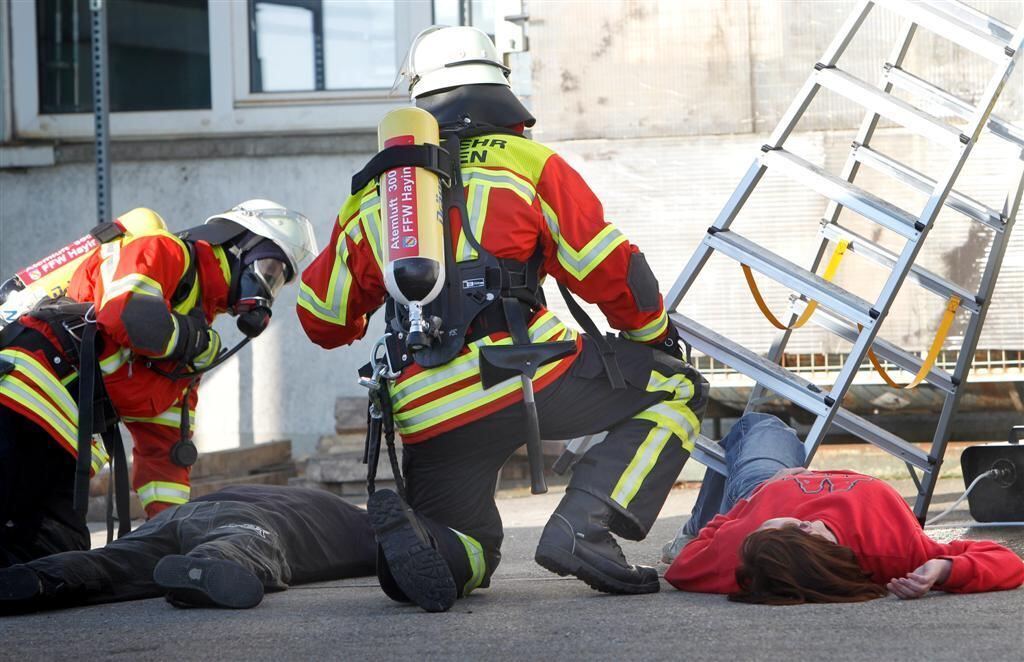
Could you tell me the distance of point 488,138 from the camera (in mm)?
3898

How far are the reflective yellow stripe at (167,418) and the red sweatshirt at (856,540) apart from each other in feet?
6.05

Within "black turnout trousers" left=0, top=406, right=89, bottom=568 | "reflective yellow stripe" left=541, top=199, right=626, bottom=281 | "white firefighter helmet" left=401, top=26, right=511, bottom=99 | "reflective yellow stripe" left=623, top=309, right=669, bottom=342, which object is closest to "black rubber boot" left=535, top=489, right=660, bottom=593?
"reflective yellow stripe" left=623, top=309, right=669, bottom=342

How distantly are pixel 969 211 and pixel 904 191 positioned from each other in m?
1.09

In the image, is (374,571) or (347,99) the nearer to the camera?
(374,571)

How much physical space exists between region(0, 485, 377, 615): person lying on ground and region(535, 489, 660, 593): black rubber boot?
79 cm

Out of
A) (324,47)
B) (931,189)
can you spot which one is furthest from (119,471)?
(324,47)

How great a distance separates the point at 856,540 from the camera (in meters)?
3.47

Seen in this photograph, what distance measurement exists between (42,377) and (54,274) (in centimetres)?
56

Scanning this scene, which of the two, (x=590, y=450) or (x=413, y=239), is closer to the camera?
(x=413, y=239)

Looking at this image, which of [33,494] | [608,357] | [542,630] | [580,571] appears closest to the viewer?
[542,630]

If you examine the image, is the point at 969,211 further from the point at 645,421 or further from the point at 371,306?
the point at 371,306

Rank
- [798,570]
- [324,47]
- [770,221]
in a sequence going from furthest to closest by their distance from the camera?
[324,47] < [770,221] < [798,570]

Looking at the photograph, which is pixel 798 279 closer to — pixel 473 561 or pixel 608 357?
pixel 608 357

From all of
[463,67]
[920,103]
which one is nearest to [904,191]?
[920,103]
